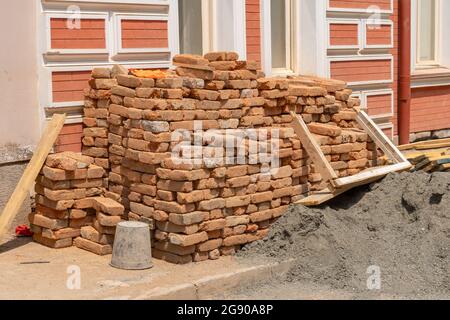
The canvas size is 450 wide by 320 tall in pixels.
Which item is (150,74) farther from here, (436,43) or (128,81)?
(436,43)

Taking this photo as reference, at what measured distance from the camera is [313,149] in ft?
26.7

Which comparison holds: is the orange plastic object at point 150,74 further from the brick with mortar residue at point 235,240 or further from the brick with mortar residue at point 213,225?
the brick with mortar residue at point 235,240

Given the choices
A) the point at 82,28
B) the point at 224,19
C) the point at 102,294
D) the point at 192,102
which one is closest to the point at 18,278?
the point at 102,294

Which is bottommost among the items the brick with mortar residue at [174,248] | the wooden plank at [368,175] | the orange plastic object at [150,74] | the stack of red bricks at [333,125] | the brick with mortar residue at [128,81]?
the brick with mortar residue at [174,248]

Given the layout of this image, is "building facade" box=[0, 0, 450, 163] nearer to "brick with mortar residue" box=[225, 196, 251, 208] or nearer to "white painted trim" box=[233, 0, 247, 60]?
"white painted trim" box=[233, 0, 247, 60]

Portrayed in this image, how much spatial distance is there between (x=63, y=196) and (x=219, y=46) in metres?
3.29

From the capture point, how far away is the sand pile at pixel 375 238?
24.1ft

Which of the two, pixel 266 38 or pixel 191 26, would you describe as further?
pixel 266 38

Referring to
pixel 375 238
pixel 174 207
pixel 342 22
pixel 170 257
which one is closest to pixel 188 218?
pixel 174 207

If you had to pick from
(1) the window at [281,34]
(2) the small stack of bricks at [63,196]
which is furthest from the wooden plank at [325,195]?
(1) the window at [281,34]

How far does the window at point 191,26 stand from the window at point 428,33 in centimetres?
549

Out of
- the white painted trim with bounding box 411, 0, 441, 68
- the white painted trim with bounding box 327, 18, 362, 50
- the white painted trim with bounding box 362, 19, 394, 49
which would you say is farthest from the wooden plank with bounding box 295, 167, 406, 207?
the white painted trim with bounding box 411, 0, 441, 68

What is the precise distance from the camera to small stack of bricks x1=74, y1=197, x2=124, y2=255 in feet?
25.1

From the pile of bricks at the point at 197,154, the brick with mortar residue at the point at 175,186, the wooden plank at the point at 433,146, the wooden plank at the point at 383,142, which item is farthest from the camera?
the wooden plank at the point at 433,146
